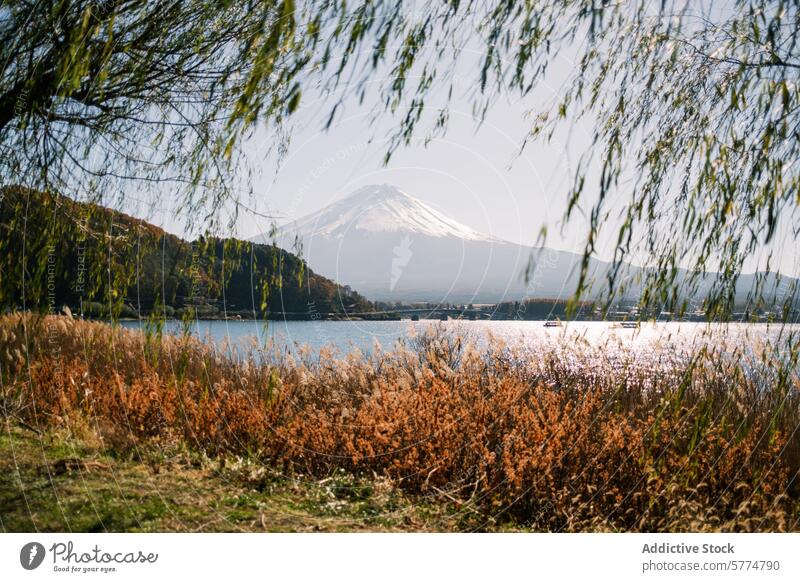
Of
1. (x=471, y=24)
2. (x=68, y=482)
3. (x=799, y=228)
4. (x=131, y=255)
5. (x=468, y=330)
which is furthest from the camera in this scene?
(x=468, y=330)

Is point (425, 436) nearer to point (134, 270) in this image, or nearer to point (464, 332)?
point (464, 332)

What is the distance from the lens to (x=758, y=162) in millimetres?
2818

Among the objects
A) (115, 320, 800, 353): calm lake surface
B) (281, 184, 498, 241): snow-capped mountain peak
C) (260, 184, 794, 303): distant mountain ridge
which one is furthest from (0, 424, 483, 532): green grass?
(281, 184, 498, 241): snow-capped mountain peak

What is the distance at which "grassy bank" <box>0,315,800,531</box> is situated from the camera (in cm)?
337

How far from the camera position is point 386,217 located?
3.25 m

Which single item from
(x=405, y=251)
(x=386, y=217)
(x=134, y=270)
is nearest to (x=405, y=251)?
(x=405, y=251)

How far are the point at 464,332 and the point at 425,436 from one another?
1871 mm

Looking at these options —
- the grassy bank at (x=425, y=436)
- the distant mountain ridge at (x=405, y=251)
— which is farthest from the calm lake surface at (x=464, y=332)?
the distant mountain ridge at (x=405, y=251)

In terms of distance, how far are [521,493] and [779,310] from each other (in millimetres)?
1581

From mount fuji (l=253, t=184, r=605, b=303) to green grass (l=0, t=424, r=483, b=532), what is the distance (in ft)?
3.86

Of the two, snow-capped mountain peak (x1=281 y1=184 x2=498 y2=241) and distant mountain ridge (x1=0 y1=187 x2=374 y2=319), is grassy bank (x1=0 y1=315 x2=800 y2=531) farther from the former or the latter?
snow-capped mountain peak (x1=281 y1=184 x2=498 y2=241)
